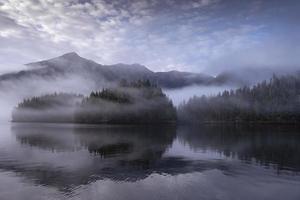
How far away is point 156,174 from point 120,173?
6801mm

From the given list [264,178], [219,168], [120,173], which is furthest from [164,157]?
[264,178]

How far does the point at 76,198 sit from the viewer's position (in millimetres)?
41656

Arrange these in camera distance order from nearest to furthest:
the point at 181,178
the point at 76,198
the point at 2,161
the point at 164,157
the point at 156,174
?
1. the point at 76,198
2. the point at 181,178
3. the point at 156,174
4. the point at 2,161
5. the point at 164,157

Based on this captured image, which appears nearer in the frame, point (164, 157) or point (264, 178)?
point (264, 178)

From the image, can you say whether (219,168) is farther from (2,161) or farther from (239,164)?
(2,161)

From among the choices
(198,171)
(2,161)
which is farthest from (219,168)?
(2,161)

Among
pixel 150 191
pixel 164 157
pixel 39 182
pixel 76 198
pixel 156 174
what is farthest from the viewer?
pixel 164 157

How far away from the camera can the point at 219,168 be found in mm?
67000

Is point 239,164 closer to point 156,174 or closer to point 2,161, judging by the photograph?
point 156,174

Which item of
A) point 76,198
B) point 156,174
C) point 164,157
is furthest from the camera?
point 164,157

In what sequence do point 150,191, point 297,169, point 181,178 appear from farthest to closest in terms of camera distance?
point 297,169 → point 181,178 → point 150,191

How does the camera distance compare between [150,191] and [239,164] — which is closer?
[150,191]

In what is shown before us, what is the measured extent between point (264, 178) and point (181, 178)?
15.1m

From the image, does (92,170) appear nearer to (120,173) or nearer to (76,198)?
(120,173)
